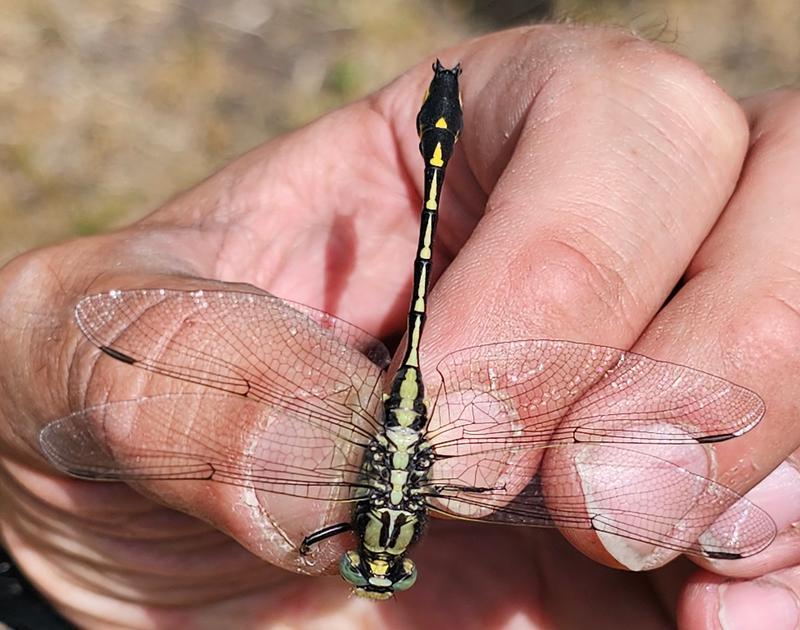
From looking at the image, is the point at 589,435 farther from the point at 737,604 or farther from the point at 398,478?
the point at 737,604

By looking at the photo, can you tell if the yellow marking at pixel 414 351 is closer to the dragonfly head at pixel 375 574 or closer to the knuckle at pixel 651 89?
the dragonfly head at pixel 375 574

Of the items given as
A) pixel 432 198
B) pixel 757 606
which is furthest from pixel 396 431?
pixel 757 606

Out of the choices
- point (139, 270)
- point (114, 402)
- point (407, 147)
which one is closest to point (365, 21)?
point (407, 147)

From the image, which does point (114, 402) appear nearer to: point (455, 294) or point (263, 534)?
point (263, 534)

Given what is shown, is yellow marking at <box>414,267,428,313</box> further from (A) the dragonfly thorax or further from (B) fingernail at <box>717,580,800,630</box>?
(B) fingernail at <box>717,580,800,630</box>

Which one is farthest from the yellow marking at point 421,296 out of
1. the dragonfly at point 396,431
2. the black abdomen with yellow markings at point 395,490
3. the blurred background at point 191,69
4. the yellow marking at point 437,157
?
the blurred background at point 191,69
